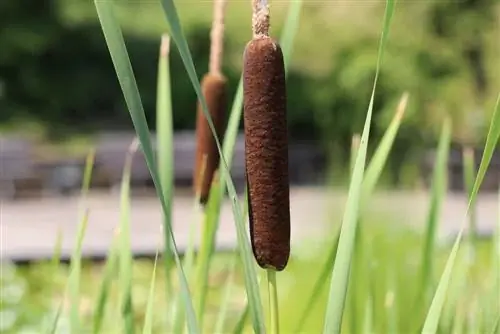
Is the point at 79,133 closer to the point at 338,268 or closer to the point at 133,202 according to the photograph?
the point at 133,202

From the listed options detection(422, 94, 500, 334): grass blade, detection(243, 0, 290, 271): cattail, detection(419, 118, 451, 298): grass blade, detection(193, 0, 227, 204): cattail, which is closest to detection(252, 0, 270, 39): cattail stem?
detection(243, 0, 290, 271): cattail

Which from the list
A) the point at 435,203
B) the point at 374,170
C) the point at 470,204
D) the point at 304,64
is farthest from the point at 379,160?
the point at 304,64

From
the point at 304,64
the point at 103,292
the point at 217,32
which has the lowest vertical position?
the point at 103,292

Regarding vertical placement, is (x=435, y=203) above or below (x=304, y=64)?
below

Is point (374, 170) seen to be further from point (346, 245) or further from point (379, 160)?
point (346, 245)

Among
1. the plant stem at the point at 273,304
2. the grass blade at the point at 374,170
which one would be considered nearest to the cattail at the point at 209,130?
the grass blade at the point at 374,170

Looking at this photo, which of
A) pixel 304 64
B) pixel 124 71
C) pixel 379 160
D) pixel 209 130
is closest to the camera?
pixel 124 71
